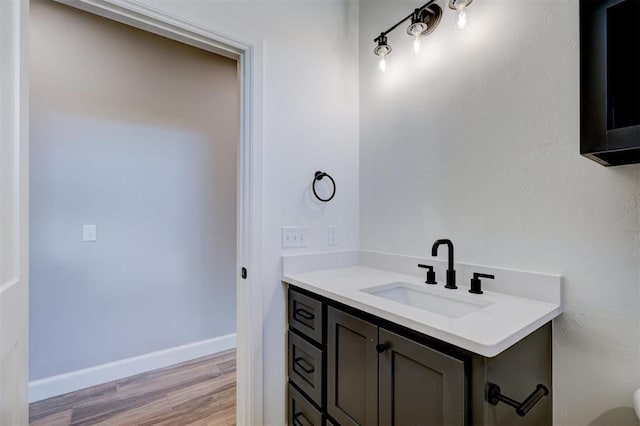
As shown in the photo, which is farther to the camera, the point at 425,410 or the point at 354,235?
the point at 354,235

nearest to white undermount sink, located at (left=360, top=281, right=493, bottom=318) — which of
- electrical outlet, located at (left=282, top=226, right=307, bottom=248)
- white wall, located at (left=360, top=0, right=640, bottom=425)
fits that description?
white wall, located at (left=360, top=0, right=640, bottom=425)

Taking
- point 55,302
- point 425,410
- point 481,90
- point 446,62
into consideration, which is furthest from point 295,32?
point 55,302

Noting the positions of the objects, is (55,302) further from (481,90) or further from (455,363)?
(481,90)

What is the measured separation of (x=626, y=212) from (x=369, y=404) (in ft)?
3.58

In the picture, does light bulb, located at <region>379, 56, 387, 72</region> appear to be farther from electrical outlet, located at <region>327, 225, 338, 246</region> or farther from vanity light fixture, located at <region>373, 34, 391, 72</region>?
electrical outlet, located at <region>327, 225, 338, 246</region>

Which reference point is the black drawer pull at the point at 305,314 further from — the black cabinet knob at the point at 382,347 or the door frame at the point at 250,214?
the black cabinet knob at the point at 382,347

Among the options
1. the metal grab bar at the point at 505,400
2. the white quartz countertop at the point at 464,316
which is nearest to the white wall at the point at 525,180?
Answer: the white quartz countertop at the point at 464,316

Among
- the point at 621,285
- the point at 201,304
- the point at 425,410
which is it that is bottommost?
the point at 201,304

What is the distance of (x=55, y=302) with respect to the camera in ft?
6.72

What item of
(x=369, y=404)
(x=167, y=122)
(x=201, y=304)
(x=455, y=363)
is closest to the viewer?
(x=455, y=363)

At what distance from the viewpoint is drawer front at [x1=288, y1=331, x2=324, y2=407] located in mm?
1368

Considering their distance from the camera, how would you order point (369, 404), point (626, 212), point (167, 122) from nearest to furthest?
1. point (626, 212)
2. point (369, 404)
3. point (167, 122)

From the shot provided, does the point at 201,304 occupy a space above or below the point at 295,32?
below

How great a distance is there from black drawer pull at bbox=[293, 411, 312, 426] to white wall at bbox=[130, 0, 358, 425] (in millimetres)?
108
